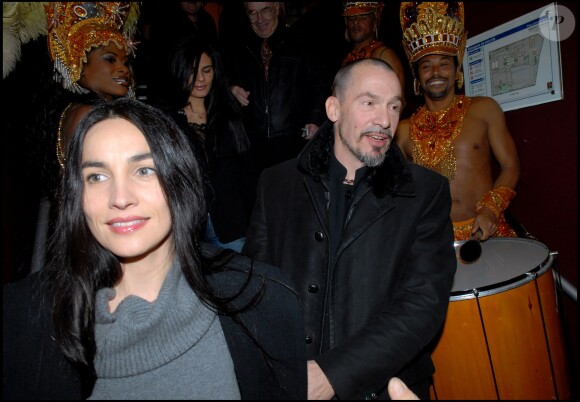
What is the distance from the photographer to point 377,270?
191cm

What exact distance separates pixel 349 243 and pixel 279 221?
43cm

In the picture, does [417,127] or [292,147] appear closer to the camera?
[417,127]

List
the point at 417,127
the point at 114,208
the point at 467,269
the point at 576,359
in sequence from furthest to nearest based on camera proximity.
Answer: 1. the point at 417,127
2. the point at 576,359
3. the point at 467,269
4. the point at 114,208

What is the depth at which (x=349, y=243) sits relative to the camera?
6.31 feet

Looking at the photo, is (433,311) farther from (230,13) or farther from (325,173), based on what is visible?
(230,13)

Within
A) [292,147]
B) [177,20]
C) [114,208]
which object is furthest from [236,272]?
[177,20]

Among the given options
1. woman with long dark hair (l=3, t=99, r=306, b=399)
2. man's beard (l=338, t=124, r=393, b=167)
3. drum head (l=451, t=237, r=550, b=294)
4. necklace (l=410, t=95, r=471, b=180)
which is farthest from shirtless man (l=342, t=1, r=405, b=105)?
woman with long dark hair (l=3, t=99, r=306, b=399)

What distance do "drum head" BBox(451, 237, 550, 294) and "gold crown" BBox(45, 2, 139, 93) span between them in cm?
249

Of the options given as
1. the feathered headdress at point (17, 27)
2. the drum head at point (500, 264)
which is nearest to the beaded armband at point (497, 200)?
the drum head at point (500, 264)

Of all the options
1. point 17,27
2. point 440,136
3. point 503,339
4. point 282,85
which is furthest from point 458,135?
point 17,27

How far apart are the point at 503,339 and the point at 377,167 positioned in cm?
101

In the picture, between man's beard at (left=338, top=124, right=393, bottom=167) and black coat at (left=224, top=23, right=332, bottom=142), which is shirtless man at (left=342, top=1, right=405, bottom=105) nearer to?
black coat at (left=224, top=23, right=332, bottom=142)

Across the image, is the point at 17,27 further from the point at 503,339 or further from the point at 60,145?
the point at 503,339

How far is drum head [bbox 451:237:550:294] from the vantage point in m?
2.15
